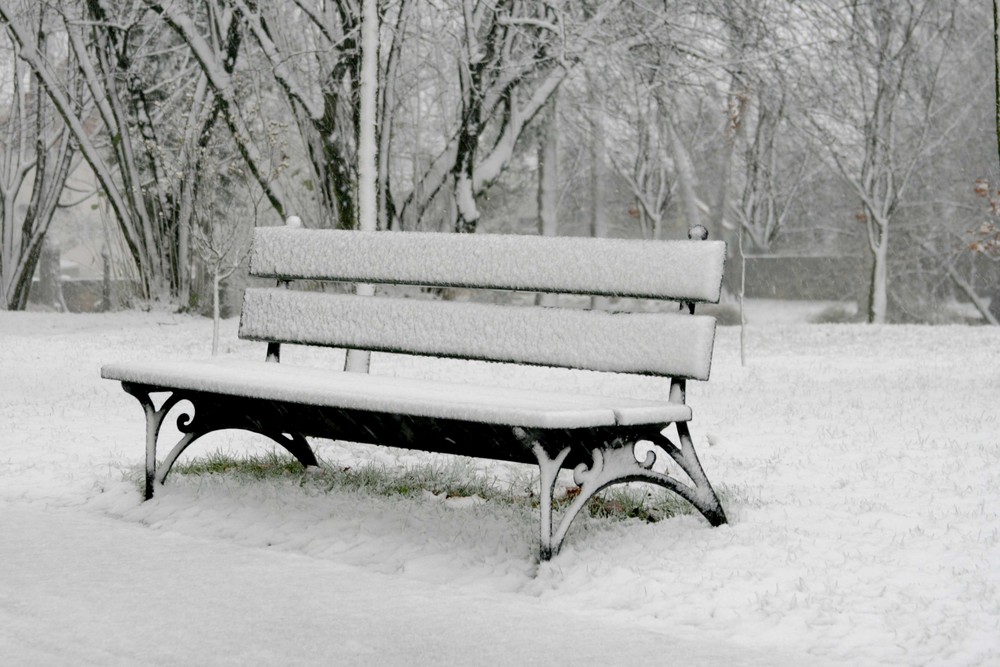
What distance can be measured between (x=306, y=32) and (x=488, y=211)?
13.5 meters

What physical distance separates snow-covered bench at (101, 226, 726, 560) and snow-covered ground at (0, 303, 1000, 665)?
0.84ft

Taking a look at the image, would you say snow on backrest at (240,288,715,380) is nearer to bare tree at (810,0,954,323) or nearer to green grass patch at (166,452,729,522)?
green grass patch at (166,452,729,522)

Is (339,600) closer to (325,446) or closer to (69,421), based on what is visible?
(325,446)

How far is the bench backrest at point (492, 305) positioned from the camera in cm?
427

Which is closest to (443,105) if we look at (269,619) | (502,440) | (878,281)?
(878,281)

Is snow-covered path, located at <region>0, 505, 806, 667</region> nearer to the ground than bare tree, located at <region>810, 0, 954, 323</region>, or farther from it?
nearer to the ground

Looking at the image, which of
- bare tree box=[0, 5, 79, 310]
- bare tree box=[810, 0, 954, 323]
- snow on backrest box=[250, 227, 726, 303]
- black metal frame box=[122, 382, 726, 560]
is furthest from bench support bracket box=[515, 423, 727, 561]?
bare tree box=[810, 0, 954, 323]

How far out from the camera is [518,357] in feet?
15.0

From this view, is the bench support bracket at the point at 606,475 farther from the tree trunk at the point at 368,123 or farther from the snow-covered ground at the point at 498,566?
the tree trunk at the point at 368,123

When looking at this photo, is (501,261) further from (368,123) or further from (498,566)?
(368,123)

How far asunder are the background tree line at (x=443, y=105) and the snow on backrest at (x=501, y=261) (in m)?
5.29

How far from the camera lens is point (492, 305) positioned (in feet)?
15.5

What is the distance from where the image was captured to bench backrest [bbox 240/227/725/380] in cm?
427

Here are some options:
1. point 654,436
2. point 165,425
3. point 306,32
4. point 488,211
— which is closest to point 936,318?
point 488,211
